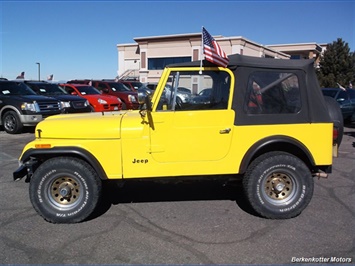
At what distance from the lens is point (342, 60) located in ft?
143

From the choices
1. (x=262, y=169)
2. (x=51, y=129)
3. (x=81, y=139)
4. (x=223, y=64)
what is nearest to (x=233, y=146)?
(x=262, y=169)

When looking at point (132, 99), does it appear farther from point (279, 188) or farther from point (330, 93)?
point (279, 188)

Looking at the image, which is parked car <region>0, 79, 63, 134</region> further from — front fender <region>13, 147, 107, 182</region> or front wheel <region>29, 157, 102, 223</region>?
front wheel <region>29, 157, 102, 223</region>

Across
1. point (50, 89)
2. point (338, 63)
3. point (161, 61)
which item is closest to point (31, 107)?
point (50, 89)

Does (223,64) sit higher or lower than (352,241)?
higher

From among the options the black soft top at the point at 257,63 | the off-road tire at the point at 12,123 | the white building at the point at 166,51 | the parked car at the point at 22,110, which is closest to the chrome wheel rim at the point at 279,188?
the black soft top at the point at 257,63

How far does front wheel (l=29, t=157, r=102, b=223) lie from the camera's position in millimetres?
4027

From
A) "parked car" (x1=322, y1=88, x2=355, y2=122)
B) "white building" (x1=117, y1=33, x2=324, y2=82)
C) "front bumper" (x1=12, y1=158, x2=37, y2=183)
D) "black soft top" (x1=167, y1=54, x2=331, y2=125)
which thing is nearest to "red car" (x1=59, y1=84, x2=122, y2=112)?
"parked car" (x1=322, y1=88, x2=355, y2=122)

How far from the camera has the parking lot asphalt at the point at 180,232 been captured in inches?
129

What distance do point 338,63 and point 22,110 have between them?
1716 inches

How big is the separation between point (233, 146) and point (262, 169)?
468mm

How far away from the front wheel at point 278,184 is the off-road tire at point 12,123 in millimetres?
9151

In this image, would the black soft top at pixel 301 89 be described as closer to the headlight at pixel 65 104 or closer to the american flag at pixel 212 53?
the american flag at pixel 212 53

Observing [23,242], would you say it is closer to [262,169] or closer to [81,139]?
[81,139]
